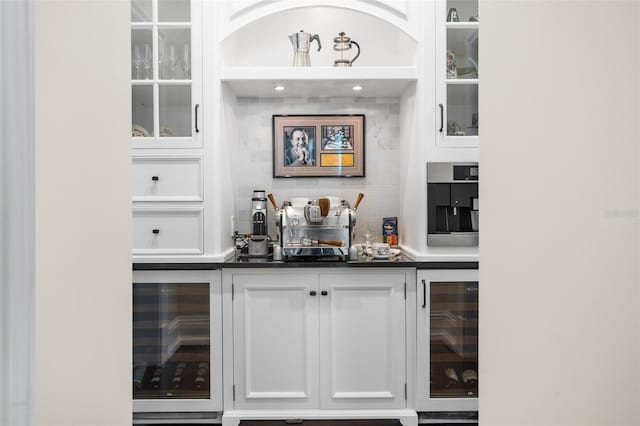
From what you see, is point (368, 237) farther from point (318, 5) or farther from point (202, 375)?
point (318, 5)

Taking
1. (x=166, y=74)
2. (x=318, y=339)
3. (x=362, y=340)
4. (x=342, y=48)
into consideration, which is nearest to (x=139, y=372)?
(x=318, y=339)

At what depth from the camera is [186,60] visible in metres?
2.57

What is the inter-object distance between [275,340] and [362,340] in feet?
1.60

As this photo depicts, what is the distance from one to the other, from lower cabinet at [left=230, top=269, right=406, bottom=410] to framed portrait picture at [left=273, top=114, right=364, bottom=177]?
2.62 ft

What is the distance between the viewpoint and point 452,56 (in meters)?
2.62
